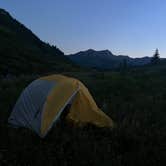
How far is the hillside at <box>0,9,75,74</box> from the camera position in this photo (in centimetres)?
7655

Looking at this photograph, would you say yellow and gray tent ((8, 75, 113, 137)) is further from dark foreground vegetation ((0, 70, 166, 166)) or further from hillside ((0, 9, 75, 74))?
hillside ((0, 9, 75, 74))

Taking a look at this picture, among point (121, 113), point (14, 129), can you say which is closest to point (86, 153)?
point (14, 129)

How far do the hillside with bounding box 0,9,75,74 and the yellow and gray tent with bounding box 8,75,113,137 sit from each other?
2171 inches

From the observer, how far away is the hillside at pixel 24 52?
251 feet

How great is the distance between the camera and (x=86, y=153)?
25.3 feet

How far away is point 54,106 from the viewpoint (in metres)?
9.72

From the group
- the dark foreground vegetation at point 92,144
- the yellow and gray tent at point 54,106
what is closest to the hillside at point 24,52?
the yellow and gray tent at point 54,106

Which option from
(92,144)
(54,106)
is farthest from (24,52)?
(92,144)

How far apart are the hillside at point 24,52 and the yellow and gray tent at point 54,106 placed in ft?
181

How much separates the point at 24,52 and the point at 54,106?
92937mm

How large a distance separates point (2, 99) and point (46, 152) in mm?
7146

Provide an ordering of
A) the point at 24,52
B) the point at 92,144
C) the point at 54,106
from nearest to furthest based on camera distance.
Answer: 1. the point at 92,144
2. the point at 54,106
3. the point at 24,52

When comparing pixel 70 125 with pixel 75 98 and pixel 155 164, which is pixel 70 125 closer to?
pixel 75 98

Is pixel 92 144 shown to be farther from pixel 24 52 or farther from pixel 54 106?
pixel 24 52
